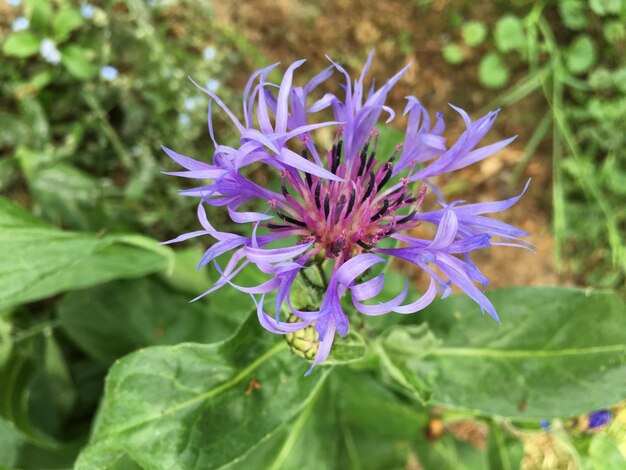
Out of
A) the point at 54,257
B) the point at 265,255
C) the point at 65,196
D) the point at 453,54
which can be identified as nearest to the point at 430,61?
the point at 453,54

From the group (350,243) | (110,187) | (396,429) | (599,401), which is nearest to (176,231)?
(110,187)

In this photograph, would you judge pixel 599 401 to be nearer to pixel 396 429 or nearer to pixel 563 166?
pixel 396 429

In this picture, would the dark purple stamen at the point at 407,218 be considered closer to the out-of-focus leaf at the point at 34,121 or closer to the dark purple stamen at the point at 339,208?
the dark purple stamen at the point at 339,208

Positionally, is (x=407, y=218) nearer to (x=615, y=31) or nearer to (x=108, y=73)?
(x=108, y=73)

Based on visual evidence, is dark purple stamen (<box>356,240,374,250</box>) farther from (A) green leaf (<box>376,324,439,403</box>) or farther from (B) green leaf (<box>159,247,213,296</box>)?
(B) green leaf (<box>159,247,213,296</box>)

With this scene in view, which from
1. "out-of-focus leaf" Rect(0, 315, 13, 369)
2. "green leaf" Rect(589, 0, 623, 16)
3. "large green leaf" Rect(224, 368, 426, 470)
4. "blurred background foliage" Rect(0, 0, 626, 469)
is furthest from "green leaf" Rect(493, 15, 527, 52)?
"out-of-focus leaf" Rect(0, 315, 13, 369)

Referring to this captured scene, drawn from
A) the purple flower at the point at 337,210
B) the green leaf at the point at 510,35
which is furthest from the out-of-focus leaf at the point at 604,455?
the green leaf at the point at 510,35
